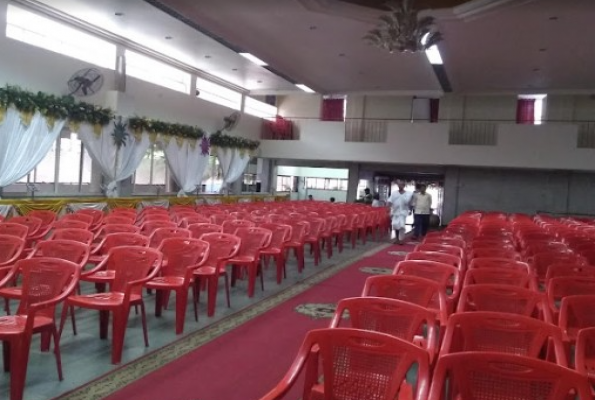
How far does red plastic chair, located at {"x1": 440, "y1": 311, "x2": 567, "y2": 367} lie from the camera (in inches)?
105

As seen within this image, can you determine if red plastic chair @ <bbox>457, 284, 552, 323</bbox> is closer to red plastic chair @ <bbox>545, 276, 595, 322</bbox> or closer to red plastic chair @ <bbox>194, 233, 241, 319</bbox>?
red plastic chair @ <bbox>545, 276, 595, 322</bbox>

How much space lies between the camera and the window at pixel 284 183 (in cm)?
2284

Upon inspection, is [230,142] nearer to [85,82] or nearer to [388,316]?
[85,82]

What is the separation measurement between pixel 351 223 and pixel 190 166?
6029 millimetres

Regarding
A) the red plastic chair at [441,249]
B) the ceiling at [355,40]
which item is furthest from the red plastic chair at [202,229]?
the ceiling at [355,40]

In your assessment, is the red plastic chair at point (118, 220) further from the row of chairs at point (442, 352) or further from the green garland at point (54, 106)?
the row of chairs at point (442, 352)

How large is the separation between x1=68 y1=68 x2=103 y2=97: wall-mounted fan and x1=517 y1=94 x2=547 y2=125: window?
51.2 feet

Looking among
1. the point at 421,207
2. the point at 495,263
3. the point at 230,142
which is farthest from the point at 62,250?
the point at 230,142

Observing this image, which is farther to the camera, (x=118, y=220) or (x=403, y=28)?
(x=403, y=28)

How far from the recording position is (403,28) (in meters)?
10.0

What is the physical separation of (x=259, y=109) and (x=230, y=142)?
14.7 ft

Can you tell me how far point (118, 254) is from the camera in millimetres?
4359

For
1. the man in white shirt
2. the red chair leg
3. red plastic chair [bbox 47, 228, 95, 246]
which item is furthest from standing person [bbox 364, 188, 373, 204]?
the red chair leg

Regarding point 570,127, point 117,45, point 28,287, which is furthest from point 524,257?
point 570,127
